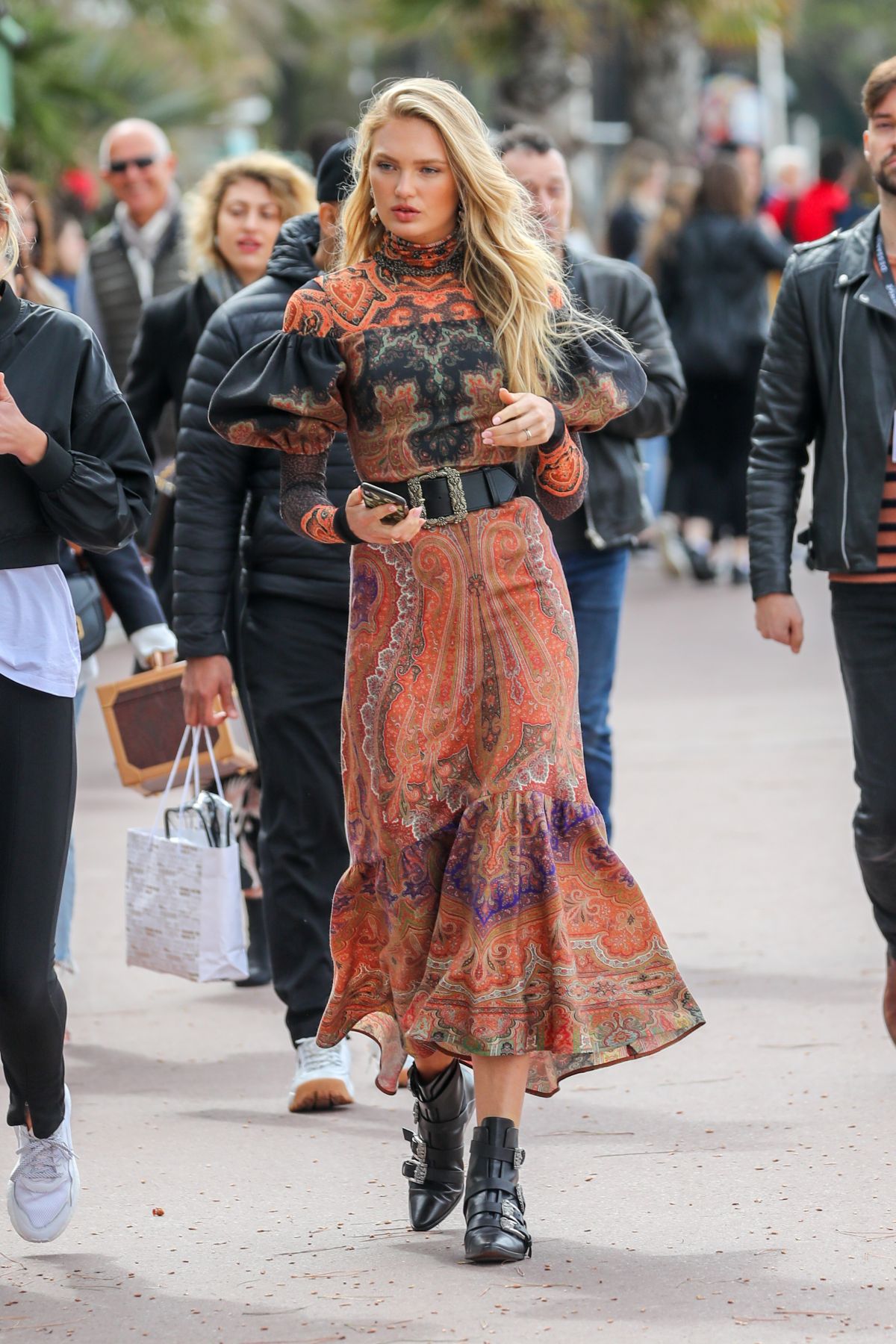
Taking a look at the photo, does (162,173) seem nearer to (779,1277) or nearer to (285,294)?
(285,294)

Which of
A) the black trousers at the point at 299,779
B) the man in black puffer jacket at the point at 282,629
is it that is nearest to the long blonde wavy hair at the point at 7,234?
the man in black puffer jacket at the point at 282,629

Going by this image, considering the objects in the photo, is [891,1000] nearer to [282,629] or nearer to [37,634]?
[282,629]

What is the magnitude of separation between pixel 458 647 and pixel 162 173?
5087 mm

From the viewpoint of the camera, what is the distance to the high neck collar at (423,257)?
432 centimetres

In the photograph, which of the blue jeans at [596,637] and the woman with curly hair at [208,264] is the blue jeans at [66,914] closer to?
the woman with curly hair at [208,264]

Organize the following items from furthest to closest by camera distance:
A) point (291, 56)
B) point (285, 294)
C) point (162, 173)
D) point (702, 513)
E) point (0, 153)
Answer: point (291, 56)
point (0, 153)
point (702, 513)
point (162, 173)
point (285, 294)

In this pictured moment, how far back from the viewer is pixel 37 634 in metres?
4.11

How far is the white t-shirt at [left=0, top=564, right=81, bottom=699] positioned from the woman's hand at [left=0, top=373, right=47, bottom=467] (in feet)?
0.82

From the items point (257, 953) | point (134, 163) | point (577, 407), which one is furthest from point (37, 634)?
point (134, 163)

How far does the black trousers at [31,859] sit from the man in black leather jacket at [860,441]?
189 cm

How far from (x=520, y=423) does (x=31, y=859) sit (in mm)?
1156

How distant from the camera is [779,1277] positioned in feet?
13.1

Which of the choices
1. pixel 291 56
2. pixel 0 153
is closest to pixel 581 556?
pixel 0 153

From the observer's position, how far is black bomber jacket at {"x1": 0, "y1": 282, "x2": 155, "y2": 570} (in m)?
4.09
